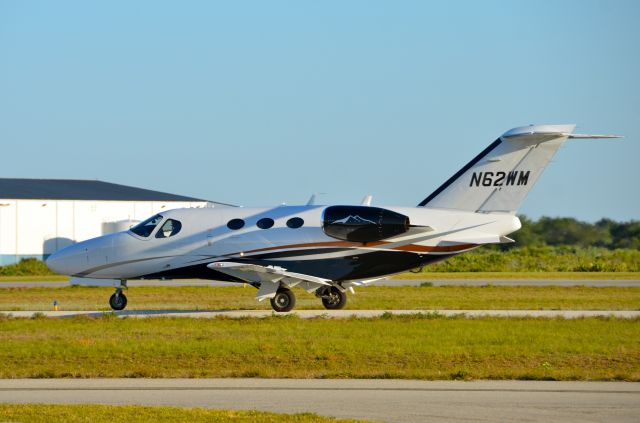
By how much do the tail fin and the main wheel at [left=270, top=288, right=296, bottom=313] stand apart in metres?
4.68

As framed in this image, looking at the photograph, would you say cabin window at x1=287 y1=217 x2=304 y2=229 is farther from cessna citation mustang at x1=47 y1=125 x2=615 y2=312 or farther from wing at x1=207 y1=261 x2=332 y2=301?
wing at x1=207 y1=261 x2=332 y2=301

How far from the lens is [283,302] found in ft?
98.1

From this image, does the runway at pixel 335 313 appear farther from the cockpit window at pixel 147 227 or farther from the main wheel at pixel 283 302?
the cockpit window at pixel 147 227

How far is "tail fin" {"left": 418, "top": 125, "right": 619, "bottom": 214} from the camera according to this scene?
28.9m

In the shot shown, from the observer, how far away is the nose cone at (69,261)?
31.4m

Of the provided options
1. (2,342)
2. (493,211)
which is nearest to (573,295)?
(493,211)

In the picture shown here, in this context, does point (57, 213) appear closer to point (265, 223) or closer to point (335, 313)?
point (265, 223)

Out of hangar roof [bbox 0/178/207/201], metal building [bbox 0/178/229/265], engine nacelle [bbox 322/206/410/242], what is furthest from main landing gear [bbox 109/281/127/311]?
hangar roof [bbox 0/178/207/201]

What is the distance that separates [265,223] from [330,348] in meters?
9.07

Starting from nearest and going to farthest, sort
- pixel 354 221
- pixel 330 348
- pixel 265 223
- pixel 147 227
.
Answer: pixel 330 348 → pixel 354 221 → pixel 265 223 → pixel 147 227

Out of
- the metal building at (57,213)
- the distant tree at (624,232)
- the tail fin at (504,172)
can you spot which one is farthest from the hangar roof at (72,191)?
the distant tree at (624,232)

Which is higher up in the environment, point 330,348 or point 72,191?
point 72,191

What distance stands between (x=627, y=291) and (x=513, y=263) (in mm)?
25783

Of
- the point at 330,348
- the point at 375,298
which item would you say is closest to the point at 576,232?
the point at 375,298
